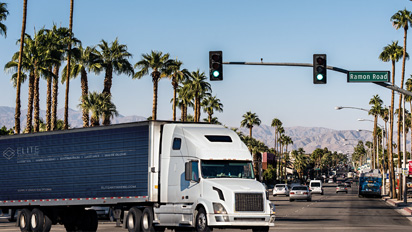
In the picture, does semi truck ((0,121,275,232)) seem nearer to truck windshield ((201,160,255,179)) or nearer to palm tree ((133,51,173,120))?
truck windshield ((201,160,255,179))

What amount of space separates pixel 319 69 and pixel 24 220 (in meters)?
13.7

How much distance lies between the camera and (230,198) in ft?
76.4

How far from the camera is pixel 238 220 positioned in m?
23.2

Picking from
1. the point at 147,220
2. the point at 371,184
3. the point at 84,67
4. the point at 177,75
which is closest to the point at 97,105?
the point at 84,67

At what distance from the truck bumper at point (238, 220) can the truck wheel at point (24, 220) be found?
948cm

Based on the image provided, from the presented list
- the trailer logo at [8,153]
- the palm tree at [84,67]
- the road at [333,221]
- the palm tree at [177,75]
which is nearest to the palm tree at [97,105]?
the palm tree at [84,67]

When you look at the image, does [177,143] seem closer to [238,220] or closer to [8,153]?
[238,220]

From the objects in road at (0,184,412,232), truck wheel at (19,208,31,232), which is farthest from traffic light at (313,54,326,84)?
truck wheel at (19,208,31,232)

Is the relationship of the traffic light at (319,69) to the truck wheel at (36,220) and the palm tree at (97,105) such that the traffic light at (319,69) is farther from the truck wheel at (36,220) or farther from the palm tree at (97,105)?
the palm tree at (97,105)

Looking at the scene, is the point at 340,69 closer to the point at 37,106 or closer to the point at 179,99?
the point at 37,106

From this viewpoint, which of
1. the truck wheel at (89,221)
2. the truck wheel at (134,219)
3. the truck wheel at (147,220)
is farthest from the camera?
the truck wheel at (89,221)

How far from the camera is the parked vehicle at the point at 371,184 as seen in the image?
84.6 meters

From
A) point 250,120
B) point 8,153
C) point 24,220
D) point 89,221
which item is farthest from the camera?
point 250,120

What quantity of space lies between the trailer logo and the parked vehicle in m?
60.7
